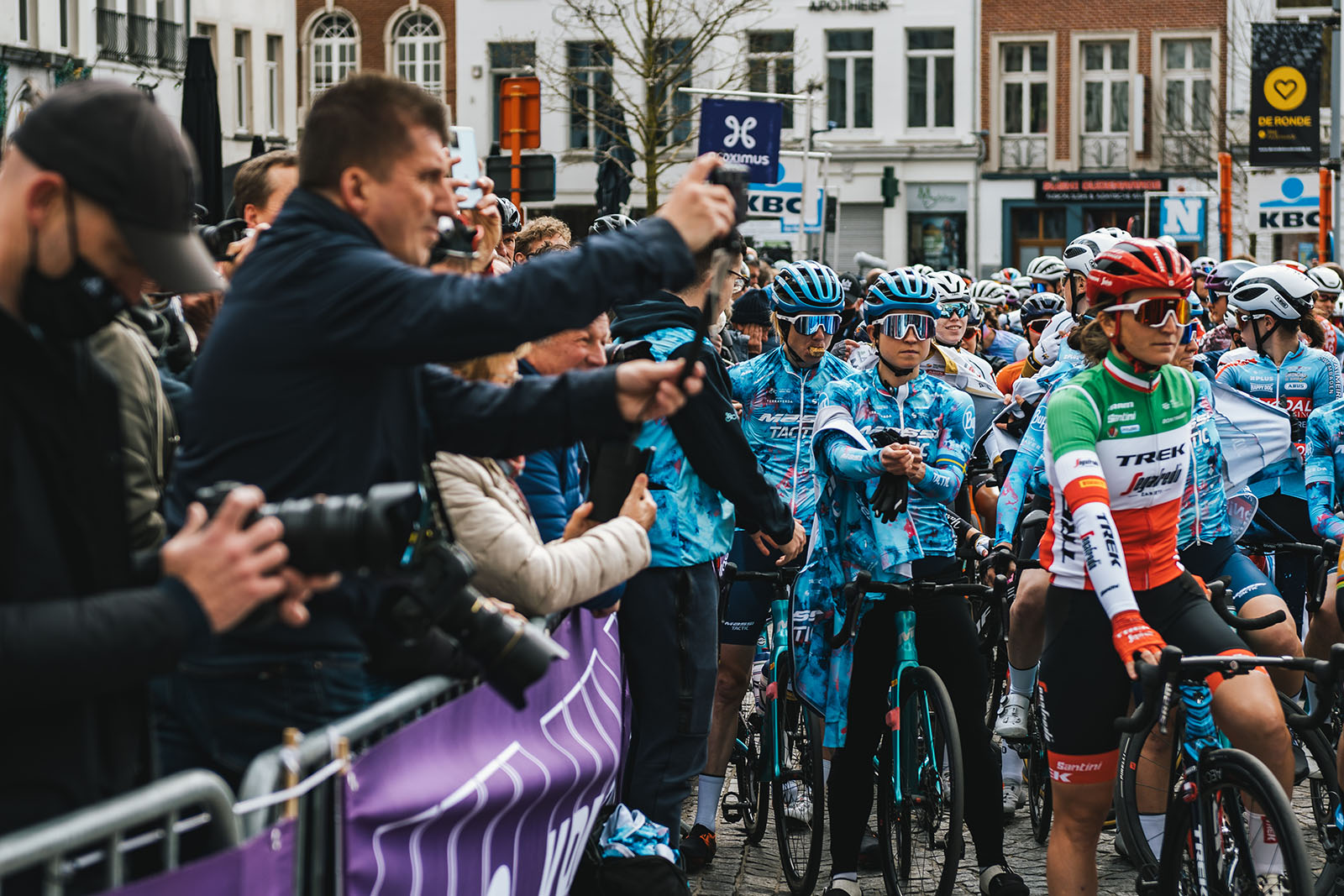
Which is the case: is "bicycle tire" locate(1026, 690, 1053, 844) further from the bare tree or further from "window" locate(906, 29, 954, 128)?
"window" locate(906, 29, 954, 128)

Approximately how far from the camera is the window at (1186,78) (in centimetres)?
4594

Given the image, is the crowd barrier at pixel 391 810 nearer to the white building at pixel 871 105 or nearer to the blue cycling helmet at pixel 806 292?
the blue cycling helmet at pixel 806 292

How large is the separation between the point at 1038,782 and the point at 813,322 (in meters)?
2.12

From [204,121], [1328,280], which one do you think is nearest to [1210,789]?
[1328,280]

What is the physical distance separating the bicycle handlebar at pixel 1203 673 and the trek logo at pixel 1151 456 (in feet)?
2.45

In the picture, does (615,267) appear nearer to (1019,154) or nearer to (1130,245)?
(1130,245)

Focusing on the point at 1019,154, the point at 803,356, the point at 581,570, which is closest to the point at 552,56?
the point at 1019,154

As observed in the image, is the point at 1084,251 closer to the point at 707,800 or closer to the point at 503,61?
the point at 707,800

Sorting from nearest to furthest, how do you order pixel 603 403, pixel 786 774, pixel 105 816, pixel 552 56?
1. pixel 105 816
2. pixel 603 403
3. pixel 786 774
4. pixel 552 56

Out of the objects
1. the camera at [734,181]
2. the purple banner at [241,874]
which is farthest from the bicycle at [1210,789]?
the purple banner at [241,874]

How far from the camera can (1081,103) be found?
4684cm

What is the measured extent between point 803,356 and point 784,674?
1421 mm

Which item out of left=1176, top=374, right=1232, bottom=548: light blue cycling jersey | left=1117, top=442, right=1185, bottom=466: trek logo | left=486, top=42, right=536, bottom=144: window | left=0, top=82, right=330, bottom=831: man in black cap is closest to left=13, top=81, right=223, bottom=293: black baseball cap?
left=0, top=82, right=330, bottom=831: man in black cap

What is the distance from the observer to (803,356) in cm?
741
